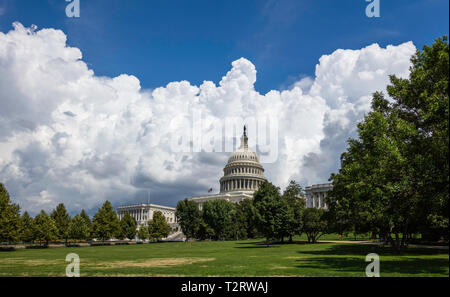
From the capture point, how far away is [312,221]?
5862 centimetres

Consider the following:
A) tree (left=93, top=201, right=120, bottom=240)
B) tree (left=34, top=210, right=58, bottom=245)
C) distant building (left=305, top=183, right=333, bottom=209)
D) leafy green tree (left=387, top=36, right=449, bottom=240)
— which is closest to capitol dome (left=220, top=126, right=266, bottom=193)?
distant building (left=305, top=183, right=333, bottom=209)

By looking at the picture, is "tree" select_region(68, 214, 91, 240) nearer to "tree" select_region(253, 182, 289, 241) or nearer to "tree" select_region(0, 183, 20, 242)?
"tree" select_region(0, 183, 20, 242)

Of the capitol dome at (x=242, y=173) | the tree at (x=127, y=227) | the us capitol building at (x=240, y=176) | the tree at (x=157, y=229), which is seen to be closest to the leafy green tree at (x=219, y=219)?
the tree at (x=157, y=229)

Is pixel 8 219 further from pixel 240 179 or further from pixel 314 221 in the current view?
pixel 240 179

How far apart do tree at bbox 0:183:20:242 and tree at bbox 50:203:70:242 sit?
23021 mm

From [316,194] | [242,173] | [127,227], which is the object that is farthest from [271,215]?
[242,173]

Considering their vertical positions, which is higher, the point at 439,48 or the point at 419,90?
the point at 439,48

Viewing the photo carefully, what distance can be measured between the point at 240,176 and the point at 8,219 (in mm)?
114708

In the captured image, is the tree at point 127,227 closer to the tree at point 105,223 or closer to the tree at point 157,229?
the tree at point 157,229

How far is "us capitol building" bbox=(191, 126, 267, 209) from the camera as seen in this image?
6467 inches
